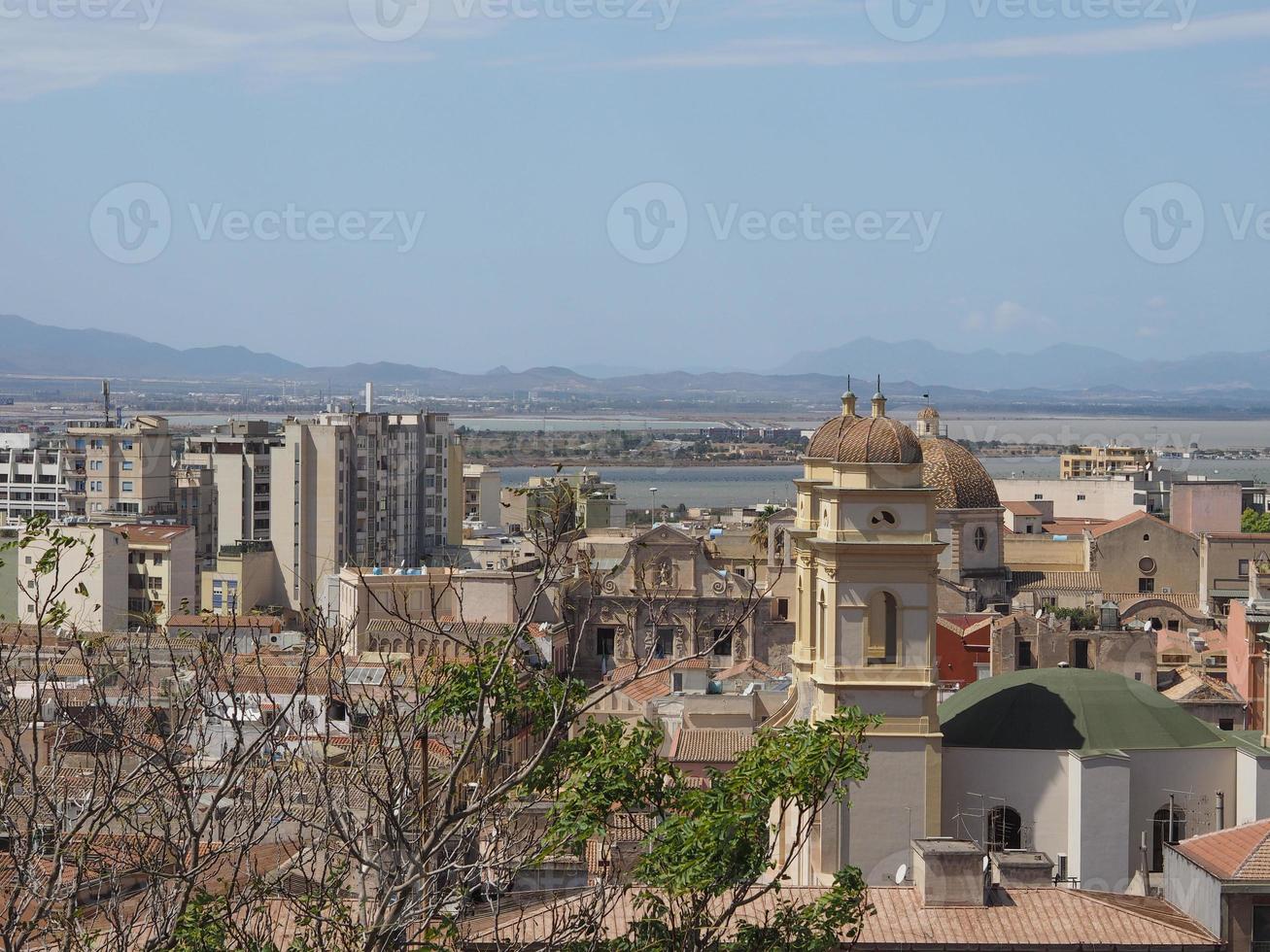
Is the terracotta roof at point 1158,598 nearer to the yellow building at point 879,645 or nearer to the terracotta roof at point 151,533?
the terracotta roof at point 151,533

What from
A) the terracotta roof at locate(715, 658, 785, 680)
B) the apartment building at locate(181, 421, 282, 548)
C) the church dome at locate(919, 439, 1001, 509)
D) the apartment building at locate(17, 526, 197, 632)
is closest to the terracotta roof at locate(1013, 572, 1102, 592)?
the church dome at locate(919, 439, 1001, 509)

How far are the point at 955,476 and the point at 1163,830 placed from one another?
2544 centimetres

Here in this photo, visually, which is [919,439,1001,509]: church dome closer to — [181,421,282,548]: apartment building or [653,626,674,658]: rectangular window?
[653,626,674,658]: rectangular window

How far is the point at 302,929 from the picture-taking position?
16281mm

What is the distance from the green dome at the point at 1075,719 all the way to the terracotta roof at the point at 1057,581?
26.7m

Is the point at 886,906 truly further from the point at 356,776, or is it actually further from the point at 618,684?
the point at 618,684

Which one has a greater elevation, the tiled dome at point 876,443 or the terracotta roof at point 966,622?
the tiled dome at point 876,443

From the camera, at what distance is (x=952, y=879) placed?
1789 cm

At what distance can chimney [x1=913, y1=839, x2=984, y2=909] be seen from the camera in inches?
702

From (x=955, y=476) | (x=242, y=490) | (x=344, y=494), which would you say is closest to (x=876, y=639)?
(x=955, y=476)

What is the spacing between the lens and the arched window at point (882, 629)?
22594 mm

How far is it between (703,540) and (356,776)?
144 ft

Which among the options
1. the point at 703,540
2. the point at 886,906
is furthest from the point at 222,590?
the point at 886,906

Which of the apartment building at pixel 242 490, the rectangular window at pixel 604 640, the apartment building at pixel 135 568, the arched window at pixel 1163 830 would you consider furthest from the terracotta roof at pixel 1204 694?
the apartment building at pixel 242 490
